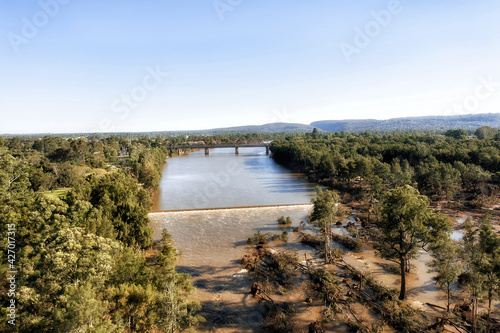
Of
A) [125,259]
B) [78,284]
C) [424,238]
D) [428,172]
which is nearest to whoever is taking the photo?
[78,284]

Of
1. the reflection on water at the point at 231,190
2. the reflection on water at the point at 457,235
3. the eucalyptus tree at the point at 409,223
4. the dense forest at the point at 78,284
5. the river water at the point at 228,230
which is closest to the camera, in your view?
the dense forest at the point at 78,284

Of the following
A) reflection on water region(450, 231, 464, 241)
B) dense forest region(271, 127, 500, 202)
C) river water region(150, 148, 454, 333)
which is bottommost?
reflection on water region(450, 231, 464, 241)

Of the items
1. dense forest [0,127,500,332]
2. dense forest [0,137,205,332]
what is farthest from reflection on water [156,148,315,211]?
dense forest [0,137,205,332]

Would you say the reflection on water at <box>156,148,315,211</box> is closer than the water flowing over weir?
No

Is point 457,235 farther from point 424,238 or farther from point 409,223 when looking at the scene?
point 409,223

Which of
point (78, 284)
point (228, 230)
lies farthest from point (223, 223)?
point (78, 284)

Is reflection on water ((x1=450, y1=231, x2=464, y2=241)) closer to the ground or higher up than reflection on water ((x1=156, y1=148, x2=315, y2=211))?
closer to the ground

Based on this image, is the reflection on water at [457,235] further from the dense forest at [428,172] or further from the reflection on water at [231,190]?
the reflection on water at [231,190]

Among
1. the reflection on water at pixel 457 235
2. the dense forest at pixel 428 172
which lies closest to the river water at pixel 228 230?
the reflection on water at pixel 457 235

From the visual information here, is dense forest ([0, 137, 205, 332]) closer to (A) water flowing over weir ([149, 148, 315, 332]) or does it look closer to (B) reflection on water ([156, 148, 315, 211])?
(A) water flowing over weir ([149, 148, 315, 332])

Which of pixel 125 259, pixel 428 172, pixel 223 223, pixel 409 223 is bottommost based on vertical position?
pixel 223 223

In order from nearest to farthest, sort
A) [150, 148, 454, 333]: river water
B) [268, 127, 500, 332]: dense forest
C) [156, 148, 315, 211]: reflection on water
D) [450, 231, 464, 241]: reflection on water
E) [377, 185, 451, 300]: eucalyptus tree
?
[268, 127, 500, 332]: dense forest, [377, 185, 451, 300]: eucalyptus tree, [150, 148, 454, 333]: river water, [450, 231, 464, 241]: reflection on water, [156, 148, 315, 211]: reflection on water

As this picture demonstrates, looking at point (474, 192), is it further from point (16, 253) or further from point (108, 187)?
point (16, 253)
